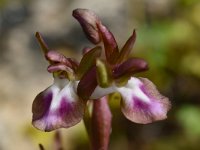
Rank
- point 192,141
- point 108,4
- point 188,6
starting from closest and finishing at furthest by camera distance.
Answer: point 192,141, point 188,6, point 108,4

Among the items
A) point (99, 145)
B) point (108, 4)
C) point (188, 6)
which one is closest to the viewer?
point (99, 145)

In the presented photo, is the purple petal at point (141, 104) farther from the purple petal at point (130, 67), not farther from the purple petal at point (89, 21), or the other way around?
the purple petal at point (89, 21)

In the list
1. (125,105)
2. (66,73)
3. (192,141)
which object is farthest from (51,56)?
→ (192,141)

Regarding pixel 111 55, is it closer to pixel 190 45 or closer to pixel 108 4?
pixel 190 45

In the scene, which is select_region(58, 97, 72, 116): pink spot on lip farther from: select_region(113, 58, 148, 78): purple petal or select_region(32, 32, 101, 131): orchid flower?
select_region(113, 58, 148, 78): purple petal

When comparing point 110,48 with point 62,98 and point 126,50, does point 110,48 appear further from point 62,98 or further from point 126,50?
point 62,98

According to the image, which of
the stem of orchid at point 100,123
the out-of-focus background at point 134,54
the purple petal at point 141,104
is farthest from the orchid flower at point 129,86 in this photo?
the out-of-focus background at point 134,54
